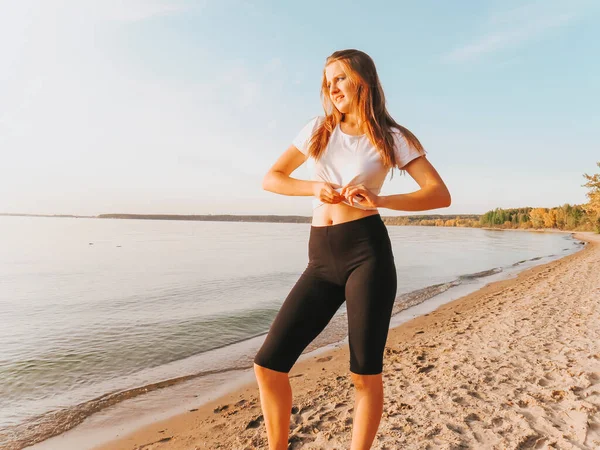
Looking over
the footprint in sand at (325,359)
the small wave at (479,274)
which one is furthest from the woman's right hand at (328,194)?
the small wave at (479,274)

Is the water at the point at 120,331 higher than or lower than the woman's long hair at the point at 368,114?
lower

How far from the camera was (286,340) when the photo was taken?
66.7 inches

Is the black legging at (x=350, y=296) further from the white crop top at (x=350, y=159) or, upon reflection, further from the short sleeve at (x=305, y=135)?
the short sleeve at (x=305, y=135)

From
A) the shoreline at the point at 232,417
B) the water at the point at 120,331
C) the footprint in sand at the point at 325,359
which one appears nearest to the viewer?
the shoreline at the point at 232,417

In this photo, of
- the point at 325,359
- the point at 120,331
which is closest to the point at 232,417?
the point at 325,359

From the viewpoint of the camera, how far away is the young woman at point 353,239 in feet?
5.46

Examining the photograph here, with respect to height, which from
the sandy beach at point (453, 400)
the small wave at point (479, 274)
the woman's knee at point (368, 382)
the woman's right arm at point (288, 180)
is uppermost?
the woman's right arm at point (288, 180)

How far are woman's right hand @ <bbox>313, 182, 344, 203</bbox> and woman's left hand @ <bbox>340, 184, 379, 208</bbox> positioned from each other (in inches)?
1.0

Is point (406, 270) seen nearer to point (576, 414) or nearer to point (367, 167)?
point (576, 414)

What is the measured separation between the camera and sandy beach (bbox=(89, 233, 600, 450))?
3.03m

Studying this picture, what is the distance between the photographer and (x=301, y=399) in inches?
175

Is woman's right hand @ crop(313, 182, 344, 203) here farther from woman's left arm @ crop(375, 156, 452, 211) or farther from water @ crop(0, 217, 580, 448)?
water @ crop(0, 217, 580, 448)

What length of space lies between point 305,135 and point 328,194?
387mm

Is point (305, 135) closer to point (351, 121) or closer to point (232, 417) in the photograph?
point (351, 121)
